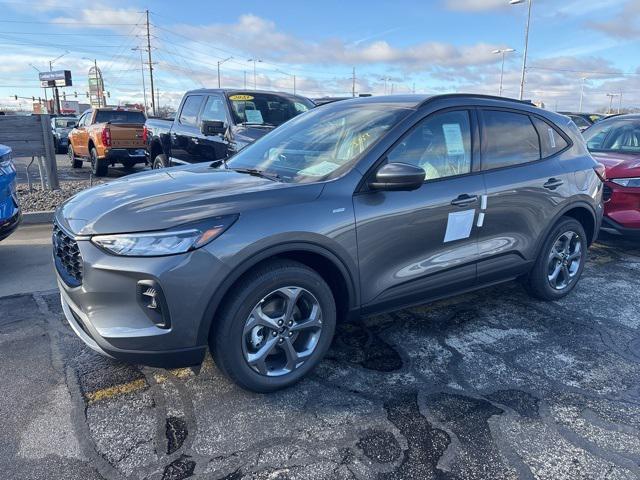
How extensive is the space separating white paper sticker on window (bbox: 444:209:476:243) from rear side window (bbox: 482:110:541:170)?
17.1 inches

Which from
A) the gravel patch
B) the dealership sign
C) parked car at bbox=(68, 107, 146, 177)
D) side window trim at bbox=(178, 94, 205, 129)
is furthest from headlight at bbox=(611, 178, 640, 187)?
the dealership sign

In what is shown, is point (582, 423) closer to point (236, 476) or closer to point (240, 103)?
point (236, 476)

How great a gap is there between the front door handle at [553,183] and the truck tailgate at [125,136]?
10.1m

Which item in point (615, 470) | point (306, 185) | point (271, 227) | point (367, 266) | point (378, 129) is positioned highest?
point (378, 129)

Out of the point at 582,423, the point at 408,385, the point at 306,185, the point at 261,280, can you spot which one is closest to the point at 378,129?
the point at 306,185

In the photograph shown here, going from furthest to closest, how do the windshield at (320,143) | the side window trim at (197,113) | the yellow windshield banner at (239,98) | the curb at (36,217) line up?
the side window trim at (197,113), the yellow windshield banner at (239,98), the curb at (36,217), the windshield at (320,143)

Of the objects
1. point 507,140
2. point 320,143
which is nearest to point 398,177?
point 320,143

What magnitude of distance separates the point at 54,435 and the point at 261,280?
1.32 meters

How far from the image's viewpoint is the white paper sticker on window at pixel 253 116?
751cm

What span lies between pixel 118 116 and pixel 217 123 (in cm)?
832

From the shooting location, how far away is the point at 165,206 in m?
2.70

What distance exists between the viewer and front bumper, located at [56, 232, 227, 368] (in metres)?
2.49

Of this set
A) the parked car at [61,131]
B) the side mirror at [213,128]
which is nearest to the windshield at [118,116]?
the parked car at [61,131]

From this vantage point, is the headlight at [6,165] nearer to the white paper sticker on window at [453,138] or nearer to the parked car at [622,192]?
the white paper sticker on window at [453,138]
